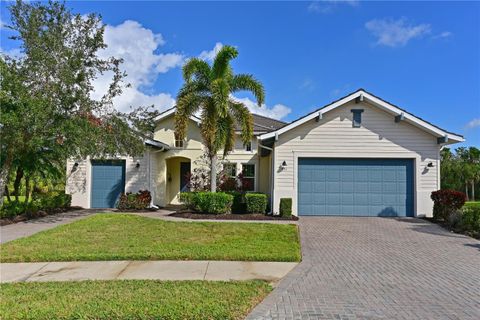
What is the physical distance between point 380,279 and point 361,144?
913cm

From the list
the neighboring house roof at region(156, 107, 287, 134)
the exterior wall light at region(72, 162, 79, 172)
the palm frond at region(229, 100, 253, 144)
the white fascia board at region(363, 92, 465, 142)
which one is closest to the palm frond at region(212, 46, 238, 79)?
the palm frond at region(229, 100, 253, 144)

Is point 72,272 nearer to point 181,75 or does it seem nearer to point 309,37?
point 181,75

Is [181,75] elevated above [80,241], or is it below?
above

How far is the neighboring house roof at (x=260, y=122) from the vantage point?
18.1 m

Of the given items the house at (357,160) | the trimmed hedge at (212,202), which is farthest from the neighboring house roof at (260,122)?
the house at (357,160)

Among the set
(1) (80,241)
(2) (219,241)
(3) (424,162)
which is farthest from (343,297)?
(3) (424,162)

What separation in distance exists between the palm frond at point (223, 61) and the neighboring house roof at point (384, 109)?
10.6 ft

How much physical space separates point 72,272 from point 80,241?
272 centimetres

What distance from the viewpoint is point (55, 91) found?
11.2 m

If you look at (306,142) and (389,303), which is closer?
(389,303)

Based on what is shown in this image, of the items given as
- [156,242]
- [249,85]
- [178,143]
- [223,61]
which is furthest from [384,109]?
[156,242]

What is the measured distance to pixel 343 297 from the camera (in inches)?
197

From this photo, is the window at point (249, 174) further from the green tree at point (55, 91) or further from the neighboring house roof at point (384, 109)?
the green tree at point (55, 91)

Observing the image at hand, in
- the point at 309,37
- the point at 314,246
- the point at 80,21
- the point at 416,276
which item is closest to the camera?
the point at 416,276
